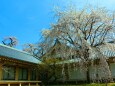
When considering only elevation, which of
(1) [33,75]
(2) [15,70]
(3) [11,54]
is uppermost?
(3) [11,54]

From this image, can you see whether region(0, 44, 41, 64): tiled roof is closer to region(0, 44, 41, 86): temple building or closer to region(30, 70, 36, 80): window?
region(0, 44, 41, 86): temple building

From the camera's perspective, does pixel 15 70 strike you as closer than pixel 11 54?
Yes

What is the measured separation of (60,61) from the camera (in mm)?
17281

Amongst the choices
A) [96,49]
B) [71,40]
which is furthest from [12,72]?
[96,49]

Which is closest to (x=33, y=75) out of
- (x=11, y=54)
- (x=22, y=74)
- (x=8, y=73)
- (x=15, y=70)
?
(x=22, y=74)

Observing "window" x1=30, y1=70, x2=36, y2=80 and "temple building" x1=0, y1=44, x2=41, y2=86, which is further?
"window" x1=30, y1=70, x2=36, y2=80

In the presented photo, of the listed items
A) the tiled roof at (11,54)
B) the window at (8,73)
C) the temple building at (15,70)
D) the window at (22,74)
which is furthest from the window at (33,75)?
the window at (8,73)

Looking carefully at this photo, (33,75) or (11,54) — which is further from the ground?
(11,54)

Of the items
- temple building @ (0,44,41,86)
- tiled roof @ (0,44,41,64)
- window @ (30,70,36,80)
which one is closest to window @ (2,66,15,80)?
temple building @ (0,44,41,86)

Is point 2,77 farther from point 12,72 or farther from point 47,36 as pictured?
point 47,36

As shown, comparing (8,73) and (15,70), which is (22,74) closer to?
(15,70)

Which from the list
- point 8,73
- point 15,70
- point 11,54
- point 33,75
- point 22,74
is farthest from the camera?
point 33,75

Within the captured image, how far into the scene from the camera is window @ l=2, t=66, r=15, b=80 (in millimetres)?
15075

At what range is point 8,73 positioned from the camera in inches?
615
